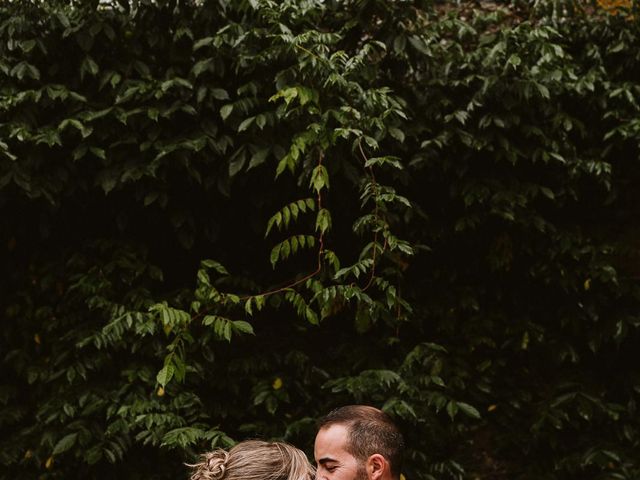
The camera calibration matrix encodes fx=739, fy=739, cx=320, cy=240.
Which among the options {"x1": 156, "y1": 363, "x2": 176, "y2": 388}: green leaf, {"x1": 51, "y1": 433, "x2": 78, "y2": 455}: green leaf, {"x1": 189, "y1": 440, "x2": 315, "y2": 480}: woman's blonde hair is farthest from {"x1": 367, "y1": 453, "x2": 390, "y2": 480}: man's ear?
{"x1": 51, "y1": 433, "x2": 78, "y2": 455}: green leaf

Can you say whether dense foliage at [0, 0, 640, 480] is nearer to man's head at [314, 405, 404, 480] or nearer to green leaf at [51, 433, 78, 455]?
green leaf at [51, 433, 78, 455]

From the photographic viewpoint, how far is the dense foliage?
4957mm

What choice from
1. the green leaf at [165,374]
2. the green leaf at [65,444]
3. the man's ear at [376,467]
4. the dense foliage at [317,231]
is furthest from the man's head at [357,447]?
the green leaf at [65,444]

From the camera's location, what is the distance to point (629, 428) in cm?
550

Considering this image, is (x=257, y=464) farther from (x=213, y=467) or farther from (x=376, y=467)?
(x=376, y=467)

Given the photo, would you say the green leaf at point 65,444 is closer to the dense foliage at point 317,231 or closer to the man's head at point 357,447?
the dense foliage at point 317,231

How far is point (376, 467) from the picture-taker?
10.6 feet

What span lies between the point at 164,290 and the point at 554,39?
3.65 m

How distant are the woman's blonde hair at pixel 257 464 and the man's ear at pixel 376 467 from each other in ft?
0.88

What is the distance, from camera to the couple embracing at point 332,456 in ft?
9.85

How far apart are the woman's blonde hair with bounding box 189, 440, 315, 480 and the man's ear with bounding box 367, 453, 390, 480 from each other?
0.88 ft

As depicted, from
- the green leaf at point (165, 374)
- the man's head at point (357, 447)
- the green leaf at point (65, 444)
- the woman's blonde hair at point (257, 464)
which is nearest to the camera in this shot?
the woman's blonde hair at point (257, 464)

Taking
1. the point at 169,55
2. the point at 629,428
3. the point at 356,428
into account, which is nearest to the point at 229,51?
the point at 169,55

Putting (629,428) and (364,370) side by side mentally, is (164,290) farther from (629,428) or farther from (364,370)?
(629,428)
